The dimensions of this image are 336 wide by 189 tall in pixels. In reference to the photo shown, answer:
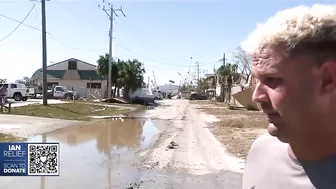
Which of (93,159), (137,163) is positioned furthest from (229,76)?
(137,163)

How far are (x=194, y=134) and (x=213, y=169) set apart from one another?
5.80 m

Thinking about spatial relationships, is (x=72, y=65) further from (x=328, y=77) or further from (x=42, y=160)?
(x=328, y=77)

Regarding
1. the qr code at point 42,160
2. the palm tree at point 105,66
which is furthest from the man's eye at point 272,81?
the palm tree at point 105,66

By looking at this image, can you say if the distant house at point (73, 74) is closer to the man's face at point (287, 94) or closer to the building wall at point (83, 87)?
the building wall at point (83, 87)

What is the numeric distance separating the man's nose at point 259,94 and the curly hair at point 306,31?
12 centimetres

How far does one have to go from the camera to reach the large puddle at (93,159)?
20.1 ft

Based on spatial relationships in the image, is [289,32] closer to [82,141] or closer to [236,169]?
[236,169]

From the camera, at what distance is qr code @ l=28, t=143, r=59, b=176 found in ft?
16.8

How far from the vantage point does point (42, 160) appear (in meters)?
5.96

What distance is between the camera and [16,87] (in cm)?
3450

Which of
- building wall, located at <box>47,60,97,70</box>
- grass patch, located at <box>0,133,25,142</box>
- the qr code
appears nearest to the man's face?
the qr code

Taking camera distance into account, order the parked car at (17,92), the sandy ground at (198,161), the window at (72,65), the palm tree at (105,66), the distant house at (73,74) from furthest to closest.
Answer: the window at (72,65), the distant house at (73,74), the palm tree at (105,66), the parked car at (17,92), the sandy ground at (198,161)

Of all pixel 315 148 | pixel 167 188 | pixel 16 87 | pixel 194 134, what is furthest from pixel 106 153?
pixel 16 87

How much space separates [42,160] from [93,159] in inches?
96.2
